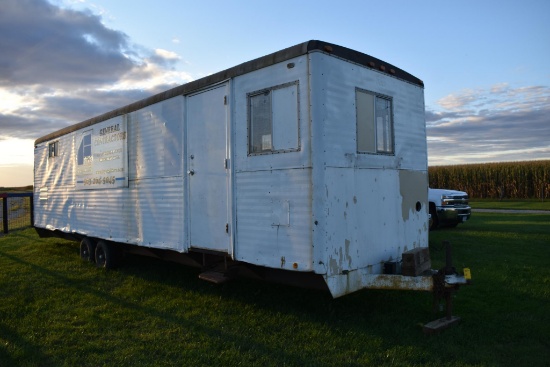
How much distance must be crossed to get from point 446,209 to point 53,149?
1086 centimetres

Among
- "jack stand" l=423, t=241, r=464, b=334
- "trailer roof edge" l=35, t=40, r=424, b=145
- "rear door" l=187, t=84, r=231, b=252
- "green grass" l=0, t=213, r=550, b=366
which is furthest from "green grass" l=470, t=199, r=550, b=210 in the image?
"rear door" l=187, t=84, r=231, b=252

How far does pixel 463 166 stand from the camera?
3697cm

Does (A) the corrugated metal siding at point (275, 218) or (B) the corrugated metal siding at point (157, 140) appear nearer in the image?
(A) the corrugated metal siding at point (275, 218)

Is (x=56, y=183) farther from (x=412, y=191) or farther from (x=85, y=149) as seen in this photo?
(x=412, y=191)

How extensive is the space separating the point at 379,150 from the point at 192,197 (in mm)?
2629

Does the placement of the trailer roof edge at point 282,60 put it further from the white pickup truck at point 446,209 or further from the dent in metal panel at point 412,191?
the white pickup truck at point 446,209

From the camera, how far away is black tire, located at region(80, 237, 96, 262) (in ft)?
Result: 31.3

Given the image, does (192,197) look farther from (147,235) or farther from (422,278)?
(422,278)

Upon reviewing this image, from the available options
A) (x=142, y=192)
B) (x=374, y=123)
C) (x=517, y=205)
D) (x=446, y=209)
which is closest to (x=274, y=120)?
(x=374, y=123)

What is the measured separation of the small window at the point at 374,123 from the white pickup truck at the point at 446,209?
8.71 m

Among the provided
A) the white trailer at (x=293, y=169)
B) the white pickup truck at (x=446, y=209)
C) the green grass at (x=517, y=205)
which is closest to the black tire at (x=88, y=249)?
the white trailer at (x=293, y=169)

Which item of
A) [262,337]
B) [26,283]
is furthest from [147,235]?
[262,337]

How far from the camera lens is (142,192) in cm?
764

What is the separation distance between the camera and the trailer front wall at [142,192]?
683 centimetres
